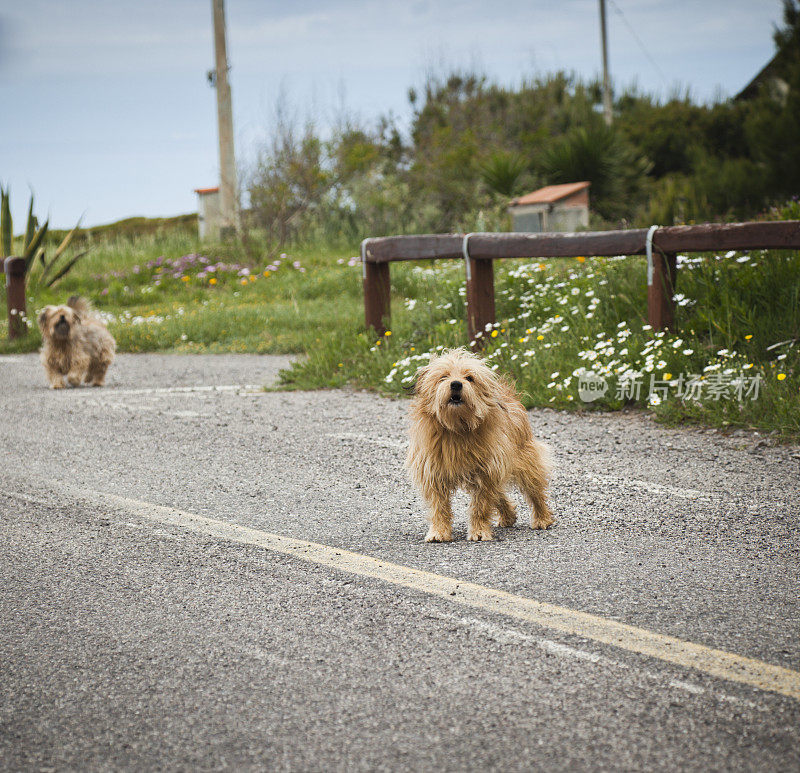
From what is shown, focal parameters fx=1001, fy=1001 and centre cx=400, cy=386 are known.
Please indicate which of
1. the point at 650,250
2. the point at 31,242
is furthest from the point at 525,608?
the point at 31,242

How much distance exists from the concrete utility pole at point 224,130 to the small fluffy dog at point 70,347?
13.9m

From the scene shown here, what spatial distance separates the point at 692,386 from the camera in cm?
766

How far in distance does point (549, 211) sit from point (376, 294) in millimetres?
12548

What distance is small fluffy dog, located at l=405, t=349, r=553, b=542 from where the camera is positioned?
4742 mm

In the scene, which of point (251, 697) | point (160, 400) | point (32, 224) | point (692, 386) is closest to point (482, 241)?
point (692, 386)

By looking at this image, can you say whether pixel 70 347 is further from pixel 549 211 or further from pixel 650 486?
pixel 549 211

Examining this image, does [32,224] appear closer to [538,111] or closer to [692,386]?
[692,386]

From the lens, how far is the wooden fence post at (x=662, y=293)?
28.2 ft

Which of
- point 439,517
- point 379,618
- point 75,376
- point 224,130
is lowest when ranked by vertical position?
point 379,618

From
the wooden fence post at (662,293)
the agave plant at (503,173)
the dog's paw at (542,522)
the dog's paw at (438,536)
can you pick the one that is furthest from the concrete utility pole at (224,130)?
the dog's paw at (438,536)

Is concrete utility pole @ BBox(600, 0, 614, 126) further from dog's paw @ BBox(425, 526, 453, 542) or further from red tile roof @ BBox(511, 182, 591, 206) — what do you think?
dog's paw @ BBox(425, 526, 453, 542)

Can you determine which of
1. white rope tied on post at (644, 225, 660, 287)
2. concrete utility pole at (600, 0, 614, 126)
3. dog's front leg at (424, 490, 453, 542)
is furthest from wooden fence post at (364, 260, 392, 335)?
concrete utility pole at (600, 0, 614, 126)

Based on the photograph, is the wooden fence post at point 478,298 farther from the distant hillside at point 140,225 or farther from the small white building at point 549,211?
the distant hillside at point 140,225

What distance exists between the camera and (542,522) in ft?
16.6
